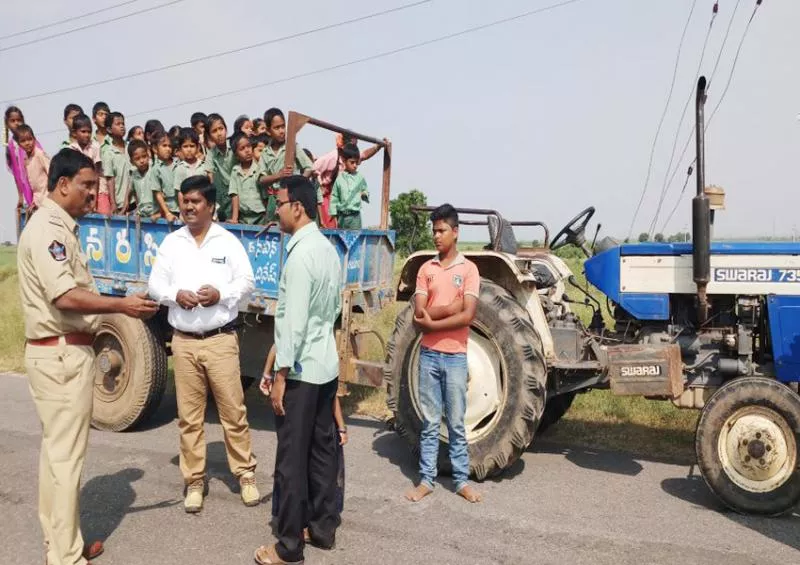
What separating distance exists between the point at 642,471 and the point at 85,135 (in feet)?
20.4

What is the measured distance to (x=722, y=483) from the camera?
4148 mm

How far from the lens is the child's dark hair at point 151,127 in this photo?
715 centimetres

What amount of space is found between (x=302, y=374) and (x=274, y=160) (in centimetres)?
352

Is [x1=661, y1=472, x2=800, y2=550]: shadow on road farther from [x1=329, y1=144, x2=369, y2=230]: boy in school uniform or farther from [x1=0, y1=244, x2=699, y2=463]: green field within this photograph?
[x1=329, y1=144, x2=369, y2=230]: boy in school uniform

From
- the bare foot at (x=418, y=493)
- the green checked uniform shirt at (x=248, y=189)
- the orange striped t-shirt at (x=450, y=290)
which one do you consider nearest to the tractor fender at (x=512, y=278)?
the orange striped t-shirt at (x=450, y=290)

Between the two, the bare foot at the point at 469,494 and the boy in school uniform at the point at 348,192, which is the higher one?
the boy in school uniform at the point at 348,192

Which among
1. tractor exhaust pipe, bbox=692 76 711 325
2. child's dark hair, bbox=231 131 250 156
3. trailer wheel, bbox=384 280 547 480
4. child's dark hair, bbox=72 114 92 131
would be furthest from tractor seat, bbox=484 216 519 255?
child's dark hair, bbox=72 114 92 131

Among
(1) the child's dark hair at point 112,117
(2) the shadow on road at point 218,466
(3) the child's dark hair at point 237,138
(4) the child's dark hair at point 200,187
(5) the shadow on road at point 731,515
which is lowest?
(5) the shadow on road at point 731,515

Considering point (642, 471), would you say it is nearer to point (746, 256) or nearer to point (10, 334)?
point (746, 256)

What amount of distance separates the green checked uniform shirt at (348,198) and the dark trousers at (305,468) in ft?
11.0

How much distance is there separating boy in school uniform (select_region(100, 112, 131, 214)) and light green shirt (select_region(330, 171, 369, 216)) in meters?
2.17

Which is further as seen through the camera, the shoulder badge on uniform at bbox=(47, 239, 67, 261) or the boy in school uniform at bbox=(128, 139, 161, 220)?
the boy in school uniform at bbox=(128, 139, 161, 220)

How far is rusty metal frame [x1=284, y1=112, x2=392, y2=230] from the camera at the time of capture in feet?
17.6

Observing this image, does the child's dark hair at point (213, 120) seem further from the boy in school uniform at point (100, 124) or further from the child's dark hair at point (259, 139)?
the boy in school uniform at point (100, 124)
